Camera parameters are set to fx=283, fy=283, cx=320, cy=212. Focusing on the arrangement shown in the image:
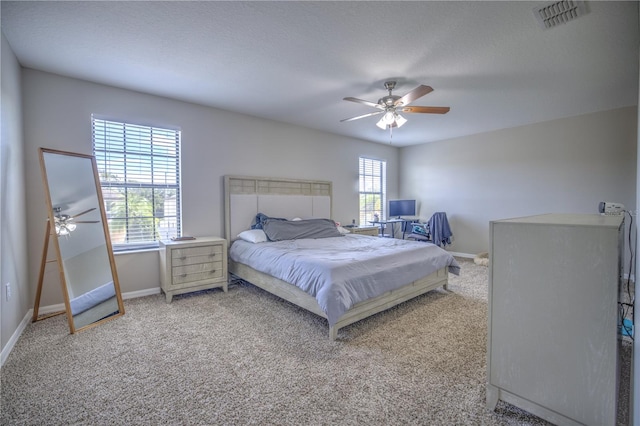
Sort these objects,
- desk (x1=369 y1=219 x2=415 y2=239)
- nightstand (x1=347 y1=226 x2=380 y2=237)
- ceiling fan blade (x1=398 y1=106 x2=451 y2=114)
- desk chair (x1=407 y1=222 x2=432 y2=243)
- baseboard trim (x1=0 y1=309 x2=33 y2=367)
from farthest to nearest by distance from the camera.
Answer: desk (x1=369 y1=219 x2=415 y2=239)
desk chair (x1=407 y1=222 x2=432 y2=243)
nightstand (x1=347 y1=226 x2=380 y2=237)
ceiling fan blade (x1=398 y1=106 x2=451 y2=114)
baseboard trim (x1=0 y1=309 x2=33 y2=367)

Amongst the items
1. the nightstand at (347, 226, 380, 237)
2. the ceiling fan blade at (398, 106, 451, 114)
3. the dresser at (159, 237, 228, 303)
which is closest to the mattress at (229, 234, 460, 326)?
the dresser at (159, 237, 228, 303)

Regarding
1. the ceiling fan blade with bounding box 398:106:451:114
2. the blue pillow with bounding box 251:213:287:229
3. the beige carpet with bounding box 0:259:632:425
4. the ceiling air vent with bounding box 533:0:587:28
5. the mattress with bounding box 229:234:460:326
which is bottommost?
the beige carpet with bounding box 0:259:632:425

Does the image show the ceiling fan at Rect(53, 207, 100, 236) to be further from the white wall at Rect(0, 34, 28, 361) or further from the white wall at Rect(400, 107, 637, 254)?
the white wall at Rect(400, 107, 637, 254)

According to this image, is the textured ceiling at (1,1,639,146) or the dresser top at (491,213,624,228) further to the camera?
the textured ceiling at (1,1,639,146)

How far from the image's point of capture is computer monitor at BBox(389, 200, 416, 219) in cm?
630

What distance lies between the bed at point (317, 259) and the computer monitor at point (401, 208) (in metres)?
1.87

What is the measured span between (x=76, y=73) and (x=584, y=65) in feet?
16.9

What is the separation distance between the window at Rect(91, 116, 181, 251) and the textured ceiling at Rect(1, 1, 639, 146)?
21.9 inches

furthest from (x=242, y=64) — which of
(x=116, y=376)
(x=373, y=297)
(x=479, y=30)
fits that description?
(x=116, y=376)

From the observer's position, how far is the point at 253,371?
6.39 feet

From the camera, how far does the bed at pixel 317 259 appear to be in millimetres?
2455

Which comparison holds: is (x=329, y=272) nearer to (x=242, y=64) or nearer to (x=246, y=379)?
(x=246, y=379)

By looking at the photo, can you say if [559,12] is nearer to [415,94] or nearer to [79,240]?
[415,94]

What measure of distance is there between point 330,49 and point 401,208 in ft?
14.5
